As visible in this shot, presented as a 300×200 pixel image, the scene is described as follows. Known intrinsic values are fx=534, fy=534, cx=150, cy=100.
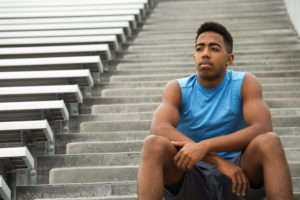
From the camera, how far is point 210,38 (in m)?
2.25

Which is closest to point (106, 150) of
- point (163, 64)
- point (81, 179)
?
point (81, 179)

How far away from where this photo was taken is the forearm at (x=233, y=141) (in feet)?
6.62

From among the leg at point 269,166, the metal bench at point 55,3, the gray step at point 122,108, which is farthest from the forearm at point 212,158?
the metal bench at point 55,3

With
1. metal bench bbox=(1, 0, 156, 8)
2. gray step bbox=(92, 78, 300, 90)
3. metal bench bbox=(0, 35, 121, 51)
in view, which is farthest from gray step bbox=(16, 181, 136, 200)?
metal bench bbox=(1, 0, 156, 8)

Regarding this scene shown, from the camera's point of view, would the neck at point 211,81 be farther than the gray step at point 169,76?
No

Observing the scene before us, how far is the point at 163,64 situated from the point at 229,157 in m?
2.31

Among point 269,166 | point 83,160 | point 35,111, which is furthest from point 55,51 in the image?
point 269,166

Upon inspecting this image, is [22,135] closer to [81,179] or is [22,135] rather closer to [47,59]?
[81,179]

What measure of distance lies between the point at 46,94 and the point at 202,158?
161 centimetres

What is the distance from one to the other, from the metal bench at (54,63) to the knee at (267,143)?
2.08 meters

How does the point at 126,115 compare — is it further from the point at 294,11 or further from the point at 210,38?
the point at 294,11

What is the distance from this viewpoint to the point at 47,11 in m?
5.55

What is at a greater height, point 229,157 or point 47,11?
point 47,11

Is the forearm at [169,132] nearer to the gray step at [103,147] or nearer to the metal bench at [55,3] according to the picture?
the gray step at [103,147]
